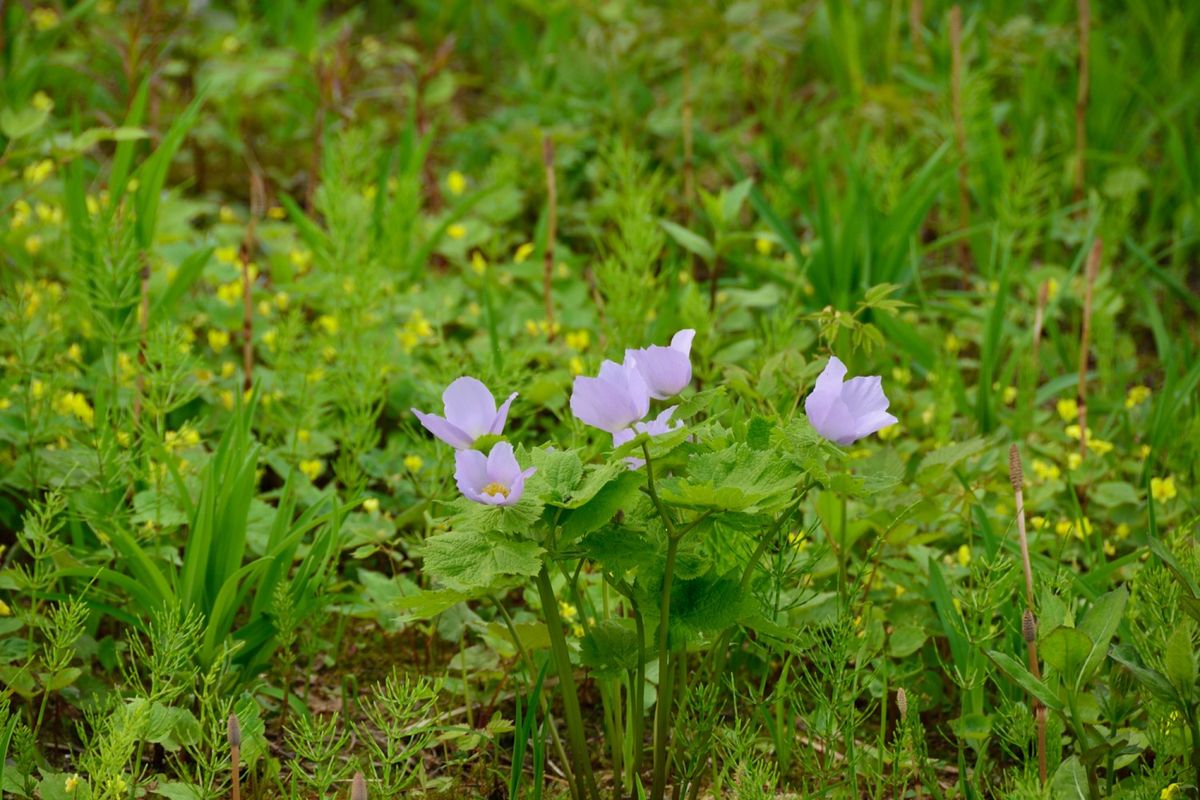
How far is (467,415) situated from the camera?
1.30 m

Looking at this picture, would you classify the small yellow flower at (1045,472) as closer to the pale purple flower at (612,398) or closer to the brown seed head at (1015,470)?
the brown seed head at (1015,470)

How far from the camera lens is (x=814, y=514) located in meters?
2.08

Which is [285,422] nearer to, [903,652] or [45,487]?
[45,487]

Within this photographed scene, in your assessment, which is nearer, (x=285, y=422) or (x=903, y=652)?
(x=903, y=652)

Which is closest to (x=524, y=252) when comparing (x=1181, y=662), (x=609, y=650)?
(x=609, y=650)

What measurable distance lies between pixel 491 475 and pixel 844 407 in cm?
36

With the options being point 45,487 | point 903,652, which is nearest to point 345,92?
point 45,487

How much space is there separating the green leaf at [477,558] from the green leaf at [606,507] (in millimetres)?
47

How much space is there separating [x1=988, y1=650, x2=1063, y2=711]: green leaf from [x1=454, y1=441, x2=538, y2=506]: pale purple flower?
1.87 feet

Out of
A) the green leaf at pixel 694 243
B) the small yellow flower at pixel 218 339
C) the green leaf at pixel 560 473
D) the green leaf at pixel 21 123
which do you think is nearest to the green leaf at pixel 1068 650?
the green leaf at pixel 560 473

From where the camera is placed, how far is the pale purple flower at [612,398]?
125cm

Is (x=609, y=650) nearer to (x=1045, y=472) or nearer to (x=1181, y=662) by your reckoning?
(x=1181, y=662)

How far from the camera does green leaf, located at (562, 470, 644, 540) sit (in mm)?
1250

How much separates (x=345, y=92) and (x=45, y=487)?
1.58 meters
